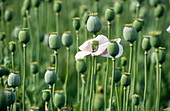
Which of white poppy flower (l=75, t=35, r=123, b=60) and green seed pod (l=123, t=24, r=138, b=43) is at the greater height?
green seed pod (l=123, t=24, r=138, b=43)

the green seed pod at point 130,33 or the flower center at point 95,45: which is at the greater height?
the green seed pod at point 130,33

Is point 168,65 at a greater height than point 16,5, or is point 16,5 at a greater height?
point 16,5

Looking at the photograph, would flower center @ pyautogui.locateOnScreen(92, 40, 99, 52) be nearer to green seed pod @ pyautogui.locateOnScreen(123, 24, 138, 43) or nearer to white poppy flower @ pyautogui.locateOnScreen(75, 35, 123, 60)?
white poppy flower @ pyautogui.locateOnScreen(75, 35, 123, 60)

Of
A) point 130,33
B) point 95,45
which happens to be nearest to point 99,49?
point 95,45

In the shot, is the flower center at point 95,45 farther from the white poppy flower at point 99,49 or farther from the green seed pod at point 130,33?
the green seed pod at point 130,33

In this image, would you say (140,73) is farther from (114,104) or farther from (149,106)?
Result: (114,104)

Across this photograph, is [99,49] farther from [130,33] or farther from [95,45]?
[130,33]

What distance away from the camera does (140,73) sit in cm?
230

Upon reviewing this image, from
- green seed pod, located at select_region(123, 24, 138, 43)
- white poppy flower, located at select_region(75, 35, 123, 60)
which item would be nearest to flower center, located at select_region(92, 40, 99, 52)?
white poppy flower, located at select_region(75, 35, 123, 60)

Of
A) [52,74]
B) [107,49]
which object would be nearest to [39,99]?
[52,74]

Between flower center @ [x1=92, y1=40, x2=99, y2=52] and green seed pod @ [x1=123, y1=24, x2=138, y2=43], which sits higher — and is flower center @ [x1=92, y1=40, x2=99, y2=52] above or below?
below

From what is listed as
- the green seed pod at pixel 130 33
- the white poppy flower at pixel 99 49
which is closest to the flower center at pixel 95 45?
the white poppy flower at pixel 99 49

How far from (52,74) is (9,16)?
0.86m

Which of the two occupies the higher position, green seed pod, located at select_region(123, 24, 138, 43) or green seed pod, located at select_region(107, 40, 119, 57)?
green seed pod, located at select_region(123, 24, 138, 43)
